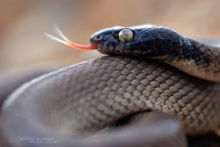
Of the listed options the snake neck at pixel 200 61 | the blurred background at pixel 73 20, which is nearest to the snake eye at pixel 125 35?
the snake neck at pixel 200 61

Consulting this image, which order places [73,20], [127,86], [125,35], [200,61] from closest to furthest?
[127,86], [125,35], [200,61], [73,20]

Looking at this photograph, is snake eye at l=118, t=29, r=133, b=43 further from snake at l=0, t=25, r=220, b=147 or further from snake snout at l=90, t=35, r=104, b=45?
snake snout at l=90, t=35, r=104, b=45

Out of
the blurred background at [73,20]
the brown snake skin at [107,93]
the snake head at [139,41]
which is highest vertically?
the snake head at [139,41]

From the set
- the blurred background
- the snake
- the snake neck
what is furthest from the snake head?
the blurred background

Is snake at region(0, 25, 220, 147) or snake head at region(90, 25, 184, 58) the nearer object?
snake at region(0, 25, 220, 147)

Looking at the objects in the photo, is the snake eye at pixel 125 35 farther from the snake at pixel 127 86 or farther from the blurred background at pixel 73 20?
the blurred background at pixel 73 20

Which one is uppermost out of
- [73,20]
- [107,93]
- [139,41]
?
[139,41]

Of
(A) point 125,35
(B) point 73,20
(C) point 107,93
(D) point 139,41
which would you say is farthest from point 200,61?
(B) point 73,20

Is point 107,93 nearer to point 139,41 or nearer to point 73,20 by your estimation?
point 139,41

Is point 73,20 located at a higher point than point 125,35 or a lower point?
lower
